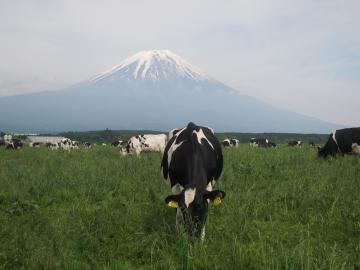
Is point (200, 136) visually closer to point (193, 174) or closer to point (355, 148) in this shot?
point (193, 174)

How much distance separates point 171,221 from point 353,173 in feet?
19.2

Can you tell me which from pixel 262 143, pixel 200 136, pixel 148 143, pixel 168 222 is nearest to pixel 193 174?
pixel 168 222

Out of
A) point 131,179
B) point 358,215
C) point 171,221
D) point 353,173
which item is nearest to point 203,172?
point 171,221

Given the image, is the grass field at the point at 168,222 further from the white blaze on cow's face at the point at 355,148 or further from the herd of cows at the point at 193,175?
the white blaze on cow's face at the point at 355,148

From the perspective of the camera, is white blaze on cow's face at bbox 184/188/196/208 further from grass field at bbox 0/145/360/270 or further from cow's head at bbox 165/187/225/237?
grass field at bbox 0/145/360/270

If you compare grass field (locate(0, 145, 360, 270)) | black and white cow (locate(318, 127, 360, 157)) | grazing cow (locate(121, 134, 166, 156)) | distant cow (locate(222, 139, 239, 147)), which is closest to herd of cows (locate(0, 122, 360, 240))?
grass field (locate(0, 145, 360, 270))

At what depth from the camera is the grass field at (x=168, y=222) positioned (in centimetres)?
532

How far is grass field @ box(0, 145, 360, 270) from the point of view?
532 cm

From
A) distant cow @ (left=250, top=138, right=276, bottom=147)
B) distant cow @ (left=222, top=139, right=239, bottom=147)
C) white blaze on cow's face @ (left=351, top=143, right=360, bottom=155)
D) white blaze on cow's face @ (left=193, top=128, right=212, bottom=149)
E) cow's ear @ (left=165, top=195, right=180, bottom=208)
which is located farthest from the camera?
distant cow @ (left=250, top=138, right=276, bottom=147)

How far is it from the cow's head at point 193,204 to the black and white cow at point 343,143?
36.7 feet

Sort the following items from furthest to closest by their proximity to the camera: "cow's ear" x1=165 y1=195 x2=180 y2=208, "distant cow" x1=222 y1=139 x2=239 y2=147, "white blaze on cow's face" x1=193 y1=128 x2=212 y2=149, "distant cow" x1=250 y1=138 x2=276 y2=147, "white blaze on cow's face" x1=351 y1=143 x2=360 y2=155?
1. "distant cow" x1=250 y1=138 x2=276 y2=147
2. "distant cow" x1=222 y1=139 x2=239 y2=147
3. "white blaze on cow's face" x1=351 y1=143 x2=360 y2=155
4. "white blaze on cow's face" x1=193 y1=128 x2=212 y2=149
5. "cow's ear" x1=165 y1=195 x2=180 y2=208

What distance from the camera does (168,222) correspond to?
720 cm

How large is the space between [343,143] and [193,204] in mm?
11818

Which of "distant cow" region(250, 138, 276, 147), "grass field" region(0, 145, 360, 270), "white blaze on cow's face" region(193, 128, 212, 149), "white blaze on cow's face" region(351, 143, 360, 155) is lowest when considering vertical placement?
"grass field" region(0, 145, 360, 270)
